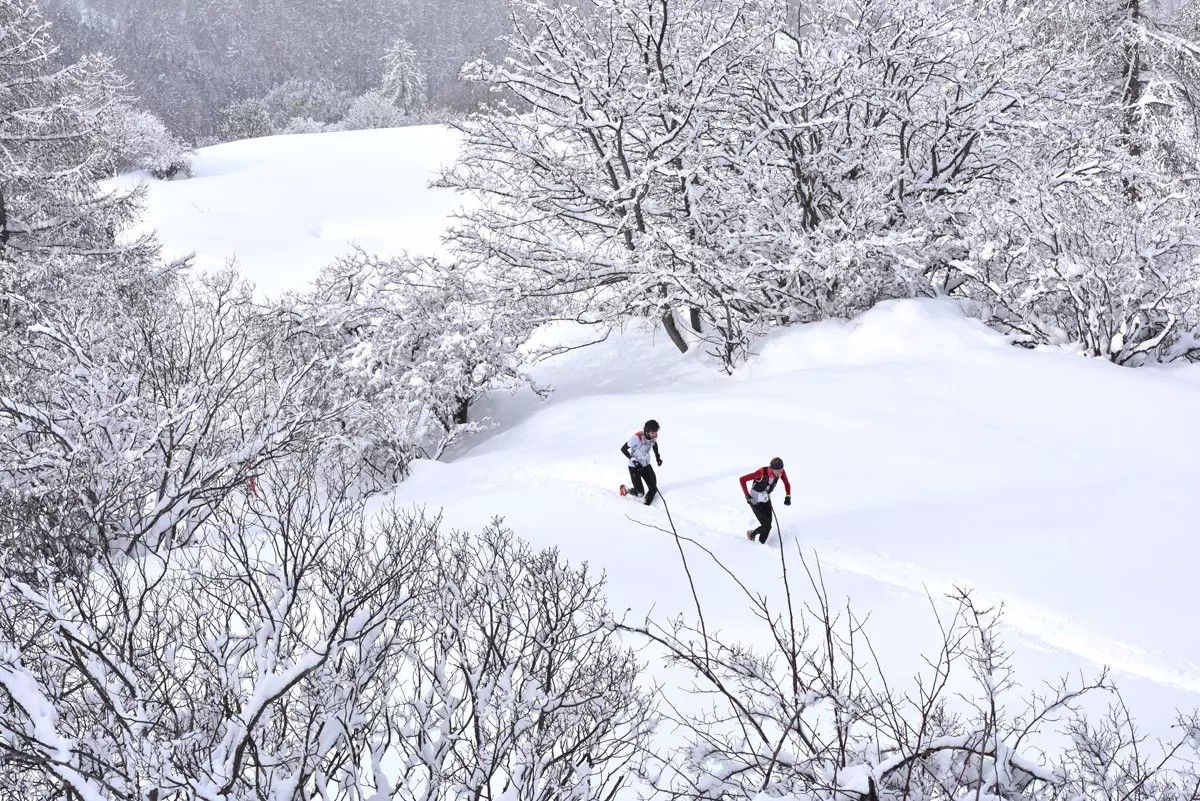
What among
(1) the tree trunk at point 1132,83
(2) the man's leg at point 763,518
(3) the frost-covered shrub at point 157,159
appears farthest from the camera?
(3) the frost-covered shrub at point 157,159

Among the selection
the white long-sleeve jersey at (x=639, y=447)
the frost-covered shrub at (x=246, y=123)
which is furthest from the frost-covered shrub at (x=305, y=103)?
the white long-sleeve jersey at (x=639, y=447)

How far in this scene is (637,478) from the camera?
36.9 ft

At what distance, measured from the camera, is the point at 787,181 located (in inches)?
667

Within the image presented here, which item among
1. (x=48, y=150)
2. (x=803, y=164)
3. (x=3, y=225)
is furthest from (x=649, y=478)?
(x=48, y=150)

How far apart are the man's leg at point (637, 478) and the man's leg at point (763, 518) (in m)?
1.83

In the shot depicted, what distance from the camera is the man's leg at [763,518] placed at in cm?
966

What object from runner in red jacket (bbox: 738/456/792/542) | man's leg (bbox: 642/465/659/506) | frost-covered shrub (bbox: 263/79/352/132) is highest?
frost-covered shrub (bbox: 263/79/352/132)

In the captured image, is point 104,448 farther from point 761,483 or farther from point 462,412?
point 761,483

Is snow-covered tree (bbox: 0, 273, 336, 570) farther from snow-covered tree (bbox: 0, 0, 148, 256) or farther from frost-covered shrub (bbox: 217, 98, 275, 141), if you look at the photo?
frost-covered shrub (bbox: 217, 98, 275, 141)

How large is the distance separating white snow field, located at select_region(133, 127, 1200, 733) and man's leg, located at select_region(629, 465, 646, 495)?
0.92 ft

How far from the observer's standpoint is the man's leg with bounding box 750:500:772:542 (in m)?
9.66

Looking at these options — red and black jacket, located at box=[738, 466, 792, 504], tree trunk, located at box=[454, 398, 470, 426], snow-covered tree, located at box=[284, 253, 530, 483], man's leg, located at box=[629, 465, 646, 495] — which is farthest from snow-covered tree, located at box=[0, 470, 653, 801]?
tree trunk, located at box=[454, 398, 470, 426]

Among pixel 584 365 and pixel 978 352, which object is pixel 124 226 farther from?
pixel 978 352

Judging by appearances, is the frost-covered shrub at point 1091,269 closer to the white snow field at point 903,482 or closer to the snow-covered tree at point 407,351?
the white snow field at point 903,482
